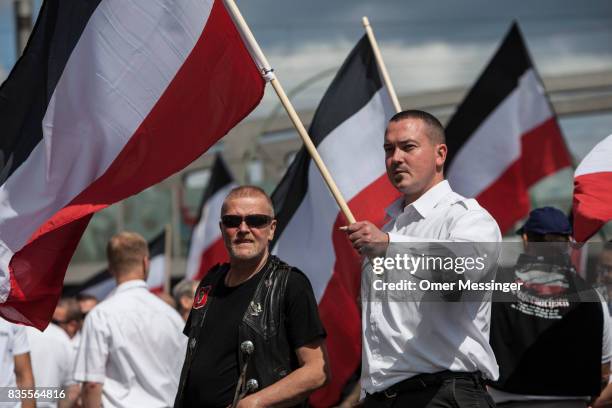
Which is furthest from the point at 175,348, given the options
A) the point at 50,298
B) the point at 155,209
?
the point at 155,209

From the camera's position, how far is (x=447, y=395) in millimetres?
4469

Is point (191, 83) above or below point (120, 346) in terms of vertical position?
above

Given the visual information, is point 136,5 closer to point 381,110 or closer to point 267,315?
point 267,315

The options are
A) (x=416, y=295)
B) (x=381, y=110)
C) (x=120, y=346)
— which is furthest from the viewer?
(x=381, y=110)

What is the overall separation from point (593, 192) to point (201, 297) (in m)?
2.06

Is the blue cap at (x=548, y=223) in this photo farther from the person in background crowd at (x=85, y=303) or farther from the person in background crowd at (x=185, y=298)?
the person in background crowd at (x=85, y=303)

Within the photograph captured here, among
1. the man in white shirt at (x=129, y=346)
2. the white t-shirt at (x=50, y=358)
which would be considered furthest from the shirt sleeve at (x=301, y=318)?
the white t-shirt at (x=50, y=358)

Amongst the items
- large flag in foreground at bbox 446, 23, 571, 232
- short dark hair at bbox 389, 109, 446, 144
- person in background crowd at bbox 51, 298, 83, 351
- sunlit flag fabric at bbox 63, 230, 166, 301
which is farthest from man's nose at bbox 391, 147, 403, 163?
sunlit flag fabric at bbox 63, 230, 166, 301

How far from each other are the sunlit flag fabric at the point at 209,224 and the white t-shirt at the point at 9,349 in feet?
20.7

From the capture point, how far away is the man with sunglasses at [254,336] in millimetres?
4988

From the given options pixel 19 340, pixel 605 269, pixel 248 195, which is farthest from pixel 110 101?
pixel 605 269

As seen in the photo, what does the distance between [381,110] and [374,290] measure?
3.43 metres

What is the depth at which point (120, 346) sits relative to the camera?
6.77 metres

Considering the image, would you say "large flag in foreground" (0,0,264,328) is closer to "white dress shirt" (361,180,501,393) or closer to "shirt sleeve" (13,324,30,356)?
"shirt sleeve" (13,324,30,356)
